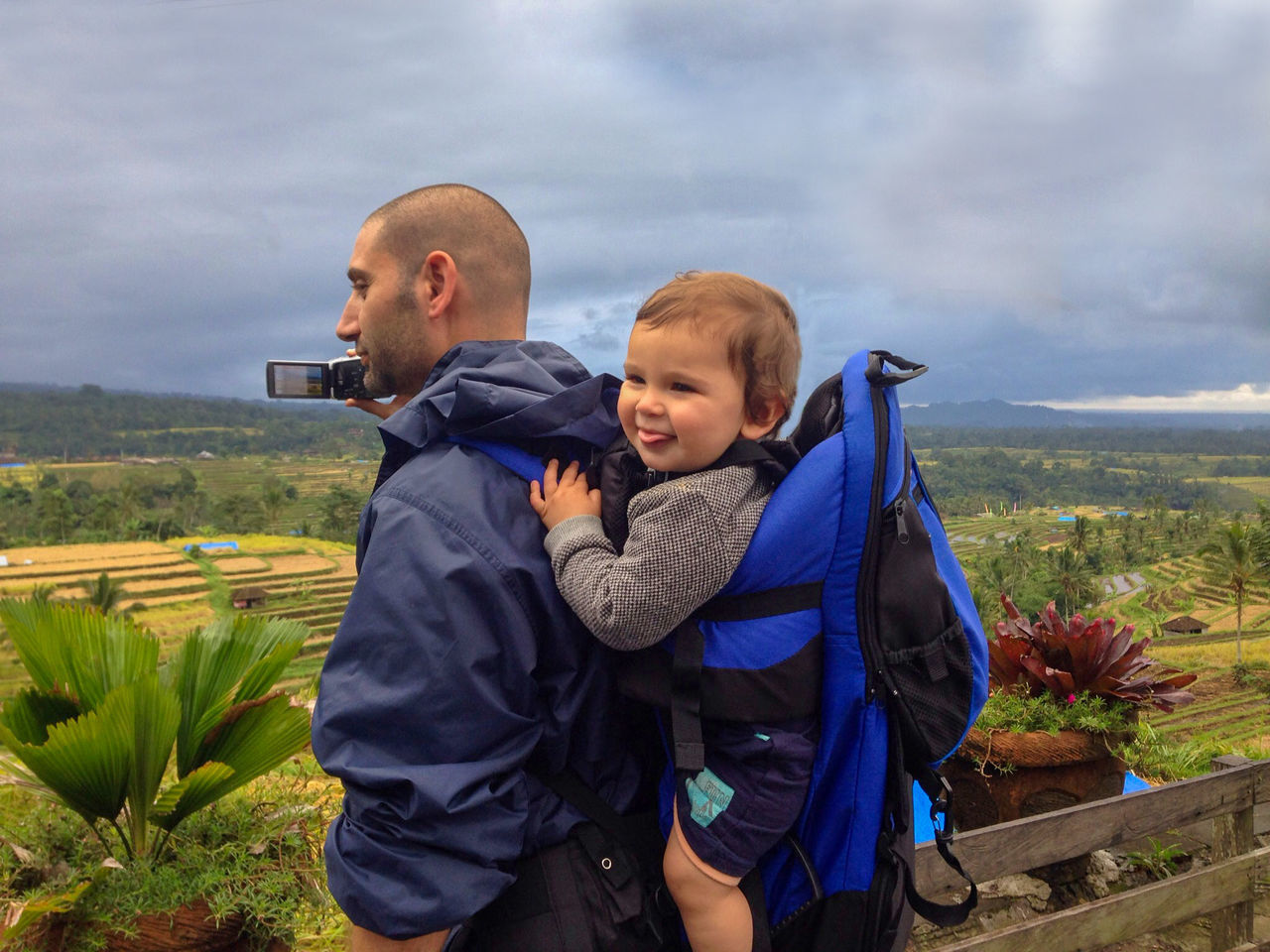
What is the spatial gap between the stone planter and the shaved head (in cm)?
260

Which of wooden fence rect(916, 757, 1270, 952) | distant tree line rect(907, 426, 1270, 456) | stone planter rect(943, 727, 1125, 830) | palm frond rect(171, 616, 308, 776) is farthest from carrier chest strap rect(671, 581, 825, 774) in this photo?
distant tree line rect(907, 426, 1270, 456)

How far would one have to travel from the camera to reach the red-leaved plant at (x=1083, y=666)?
346cm

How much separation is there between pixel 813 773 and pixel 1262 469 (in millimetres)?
117459

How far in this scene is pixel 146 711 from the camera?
8.95ft

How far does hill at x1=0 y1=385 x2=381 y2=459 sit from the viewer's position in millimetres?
95625

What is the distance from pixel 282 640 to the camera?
315 centimetres

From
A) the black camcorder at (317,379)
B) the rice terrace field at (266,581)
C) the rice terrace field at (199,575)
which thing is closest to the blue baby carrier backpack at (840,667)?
the black camcorder at (317,379)

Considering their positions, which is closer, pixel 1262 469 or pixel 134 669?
pixel 134 669

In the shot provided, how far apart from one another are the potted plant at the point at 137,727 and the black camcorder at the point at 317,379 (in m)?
1.27

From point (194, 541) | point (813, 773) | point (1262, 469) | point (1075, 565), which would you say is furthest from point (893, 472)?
point (1262, 469)

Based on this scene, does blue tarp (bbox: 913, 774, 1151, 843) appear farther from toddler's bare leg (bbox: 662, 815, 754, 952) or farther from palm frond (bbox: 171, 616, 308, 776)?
palm frond (bbox: 171, 616, 308, 776)

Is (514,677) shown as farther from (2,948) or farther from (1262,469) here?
(1262,469)

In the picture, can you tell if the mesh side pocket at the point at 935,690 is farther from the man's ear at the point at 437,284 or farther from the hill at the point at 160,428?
the hill at the point at 160,428

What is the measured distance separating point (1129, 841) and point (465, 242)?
299 centimetres
